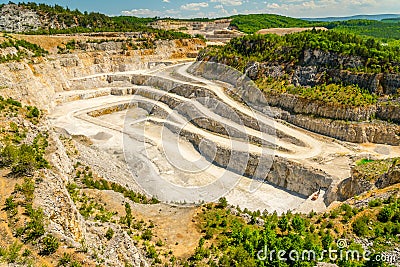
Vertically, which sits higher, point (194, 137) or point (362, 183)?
point (362, 183)

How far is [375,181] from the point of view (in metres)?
24.5

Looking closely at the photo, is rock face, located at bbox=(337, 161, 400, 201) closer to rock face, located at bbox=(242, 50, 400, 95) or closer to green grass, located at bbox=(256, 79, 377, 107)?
green grass, located at bbox=(256, 79, 377, 107)

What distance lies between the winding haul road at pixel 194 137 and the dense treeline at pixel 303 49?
693 centimetres

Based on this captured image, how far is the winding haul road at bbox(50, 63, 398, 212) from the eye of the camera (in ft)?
100

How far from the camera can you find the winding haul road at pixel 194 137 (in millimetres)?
30562

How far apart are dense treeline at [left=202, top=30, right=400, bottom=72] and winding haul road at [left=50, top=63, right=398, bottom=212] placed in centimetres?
693

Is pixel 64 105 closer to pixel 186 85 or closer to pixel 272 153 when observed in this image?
pixel 186 85

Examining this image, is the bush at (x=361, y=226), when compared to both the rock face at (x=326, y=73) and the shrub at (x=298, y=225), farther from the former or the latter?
the rock face at (x=326, y=73)

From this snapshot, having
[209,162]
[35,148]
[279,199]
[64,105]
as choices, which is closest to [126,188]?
[35,148]

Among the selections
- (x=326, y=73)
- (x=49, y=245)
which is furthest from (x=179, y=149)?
(x=49, y=245)

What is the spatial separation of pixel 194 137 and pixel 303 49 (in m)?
19.9

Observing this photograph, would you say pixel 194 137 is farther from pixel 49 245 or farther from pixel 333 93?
pixel 49 245

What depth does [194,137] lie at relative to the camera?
130ft

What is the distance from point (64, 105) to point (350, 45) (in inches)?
1756
